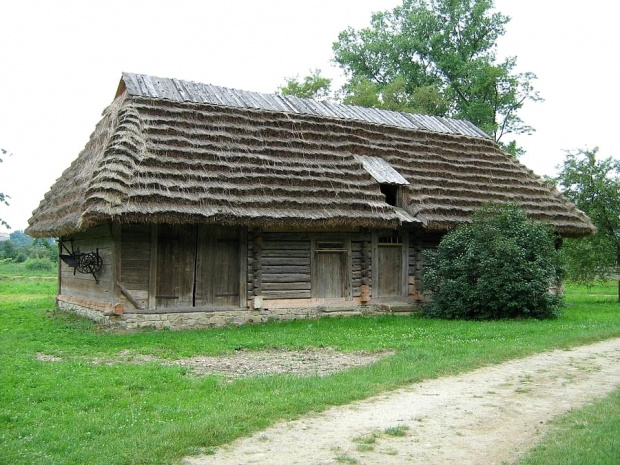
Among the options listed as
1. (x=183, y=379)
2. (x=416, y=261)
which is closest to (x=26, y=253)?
(x=416, y=261)

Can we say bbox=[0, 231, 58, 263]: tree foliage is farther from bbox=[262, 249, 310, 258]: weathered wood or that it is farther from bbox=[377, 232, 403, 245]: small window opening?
bbox=[377, 232, 403, 245]: small window opening

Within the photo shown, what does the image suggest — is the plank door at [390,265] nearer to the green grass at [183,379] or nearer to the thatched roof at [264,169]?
the thatched roof at [264,169]

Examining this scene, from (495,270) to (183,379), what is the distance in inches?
390

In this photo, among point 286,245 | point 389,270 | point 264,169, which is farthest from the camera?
point 389,270

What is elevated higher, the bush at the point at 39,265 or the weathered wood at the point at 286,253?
the weathered wood at the point at 286,253

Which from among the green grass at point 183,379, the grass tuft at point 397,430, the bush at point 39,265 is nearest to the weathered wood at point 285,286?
the green grass at point 183,379

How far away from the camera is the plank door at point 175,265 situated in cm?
1539

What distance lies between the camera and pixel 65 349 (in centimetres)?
1189

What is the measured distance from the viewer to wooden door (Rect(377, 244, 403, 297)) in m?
18.4

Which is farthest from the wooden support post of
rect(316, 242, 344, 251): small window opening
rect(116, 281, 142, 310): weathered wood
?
rect(116, 281, 142, 310): weathered wood

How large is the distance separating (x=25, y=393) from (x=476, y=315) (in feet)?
39.2

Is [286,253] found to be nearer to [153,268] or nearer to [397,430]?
[153,268]

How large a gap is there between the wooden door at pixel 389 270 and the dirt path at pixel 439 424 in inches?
342

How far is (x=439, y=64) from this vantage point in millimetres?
39562
